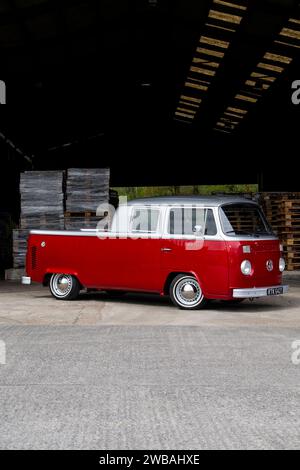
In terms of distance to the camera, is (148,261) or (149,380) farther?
(148,261)

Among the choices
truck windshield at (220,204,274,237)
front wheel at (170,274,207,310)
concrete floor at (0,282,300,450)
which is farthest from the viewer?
front wheel at (170,274,207,310)

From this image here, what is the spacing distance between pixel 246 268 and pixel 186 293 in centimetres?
117

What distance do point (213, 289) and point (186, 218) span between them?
4.45 ft

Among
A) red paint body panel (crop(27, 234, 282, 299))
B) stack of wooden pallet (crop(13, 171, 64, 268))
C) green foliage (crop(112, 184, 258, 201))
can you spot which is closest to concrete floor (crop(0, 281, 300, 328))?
red paint body panel (crop(27, 234, 282, 299))

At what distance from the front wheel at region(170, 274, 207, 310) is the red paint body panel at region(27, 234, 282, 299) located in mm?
199

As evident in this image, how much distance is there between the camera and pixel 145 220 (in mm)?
13836

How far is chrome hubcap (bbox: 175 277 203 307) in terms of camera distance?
13.3 metres

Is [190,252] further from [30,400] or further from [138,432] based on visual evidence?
[138,432]

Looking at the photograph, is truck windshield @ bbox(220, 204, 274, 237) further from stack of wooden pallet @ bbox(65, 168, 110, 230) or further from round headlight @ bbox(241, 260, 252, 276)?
stack of wooden pallet @ bbox(65, 168, 110, 230)

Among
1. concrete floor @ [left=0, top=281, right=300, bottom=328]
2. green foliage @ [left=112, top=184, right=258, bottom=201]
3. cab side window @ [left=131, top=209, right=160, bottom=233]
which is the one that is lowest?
concrete floor @ [left=0, top=281, right=300, bottom=328]

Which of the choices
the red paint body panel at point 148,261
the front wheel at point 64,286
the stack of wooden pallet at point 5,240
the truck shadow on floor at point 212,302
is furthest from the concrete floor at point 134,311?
the stack of wooden pallet at point 5,240

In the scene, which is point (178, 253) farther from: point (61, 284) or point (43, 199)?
point (43, 199)

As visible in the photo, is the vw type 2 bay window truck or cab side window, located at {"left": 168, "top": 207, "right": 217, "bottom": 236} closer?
the vw type 2 bay window truck

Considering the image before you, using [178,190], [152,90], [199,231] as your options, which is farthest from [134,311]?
[178,190]
